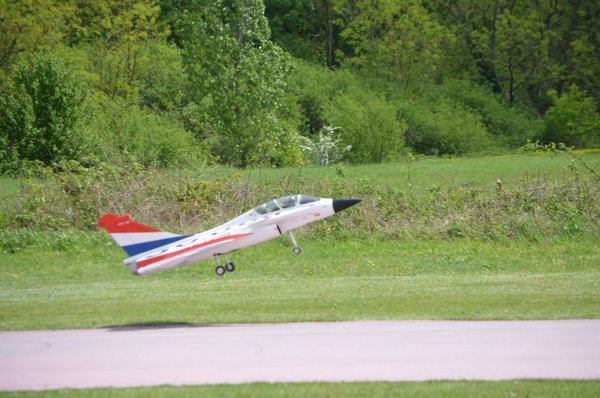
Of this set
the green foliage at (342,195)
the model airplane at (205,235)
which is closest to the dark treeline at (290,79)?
the green foliage at (342,195)

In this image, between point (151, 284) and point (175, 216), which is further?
point (175, 216)

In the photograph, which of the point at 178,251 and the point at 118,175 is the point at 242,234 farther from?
the point at 118,175

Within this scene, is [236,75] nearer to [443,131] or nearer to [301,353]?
[443,131]

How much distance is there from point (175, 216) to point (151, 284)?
715cm

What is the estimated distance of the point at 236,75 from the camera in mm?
45625

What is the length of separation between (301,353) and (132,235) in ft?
15.0

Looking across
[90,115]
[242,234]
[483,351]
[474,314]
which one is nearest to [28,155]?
[90,115]

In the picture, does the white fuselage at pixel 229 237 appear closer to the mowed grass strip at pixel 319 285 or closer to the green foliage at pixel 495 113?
the mowed grass strip at pixel 319 285

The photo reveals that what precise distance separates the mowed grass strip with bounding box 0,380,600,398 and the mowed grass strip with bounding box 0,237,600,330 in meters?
4.82

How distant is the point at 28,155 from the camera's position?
138ft

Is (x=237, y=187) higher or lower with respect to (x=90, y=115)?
higher

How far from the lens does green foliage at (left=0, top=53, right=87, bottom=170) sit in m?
41.2

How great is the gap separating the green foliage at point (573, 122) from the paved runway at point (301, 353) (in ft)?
157

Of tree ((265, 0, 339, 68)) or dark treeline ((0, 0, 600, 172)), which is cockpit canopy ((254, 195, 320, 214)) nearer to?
dark treeline ((0, 0, 600, 172))
